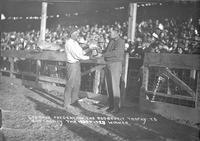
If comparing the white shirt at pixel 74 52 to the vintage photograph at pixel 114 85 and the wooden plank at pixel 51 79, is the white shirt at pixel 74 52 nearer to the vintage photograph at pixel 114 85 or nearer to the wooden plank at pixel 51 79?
the vintage photograph at pixel 114 85

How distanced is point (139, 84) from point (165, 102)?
3.66ft

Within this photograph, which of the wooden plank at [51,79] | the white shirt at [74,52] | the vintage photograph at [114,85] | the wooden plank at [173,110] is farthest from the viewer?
the wooden plank at [51,79]

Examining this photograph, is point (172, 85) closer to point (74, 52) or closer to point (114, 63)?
point (114, 63)

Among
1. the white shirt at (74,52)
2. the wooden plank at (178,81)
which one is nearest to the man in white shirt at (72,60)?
the white shirt at (74,52)

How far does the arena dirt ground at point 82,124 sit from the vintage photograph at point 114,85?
0.05 ft

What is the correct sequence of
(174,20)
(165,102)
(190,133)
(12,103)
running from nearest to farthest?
(190,133) → (165,102) → (12,103) → (174,20)

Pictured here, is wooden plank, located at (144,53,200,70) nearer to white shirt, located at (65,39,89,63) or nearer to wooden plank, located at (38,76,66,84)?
white shirt, located at (65,39,89,63)

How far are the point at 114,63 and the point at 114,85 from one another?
1.60 feet

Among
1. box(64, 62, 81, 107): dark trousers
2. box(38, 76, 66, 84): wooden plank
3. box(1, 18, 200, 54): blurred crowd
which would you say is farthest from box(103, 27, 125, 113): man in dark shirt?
box(38, 76, 66, 84): wooden plank

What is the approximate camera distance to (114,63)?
6301 mm

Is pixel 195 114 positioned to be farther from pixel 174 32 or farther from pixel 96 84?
pixel 174 32

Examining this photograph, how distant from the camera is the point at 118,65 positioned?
632 centimetres

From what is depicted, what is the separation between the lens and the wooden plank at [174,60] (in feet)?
18.6

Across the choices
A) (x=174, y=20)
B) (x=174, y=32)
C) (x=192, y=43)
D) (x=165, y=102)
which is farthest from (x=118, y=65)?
(x=174, y=20)
